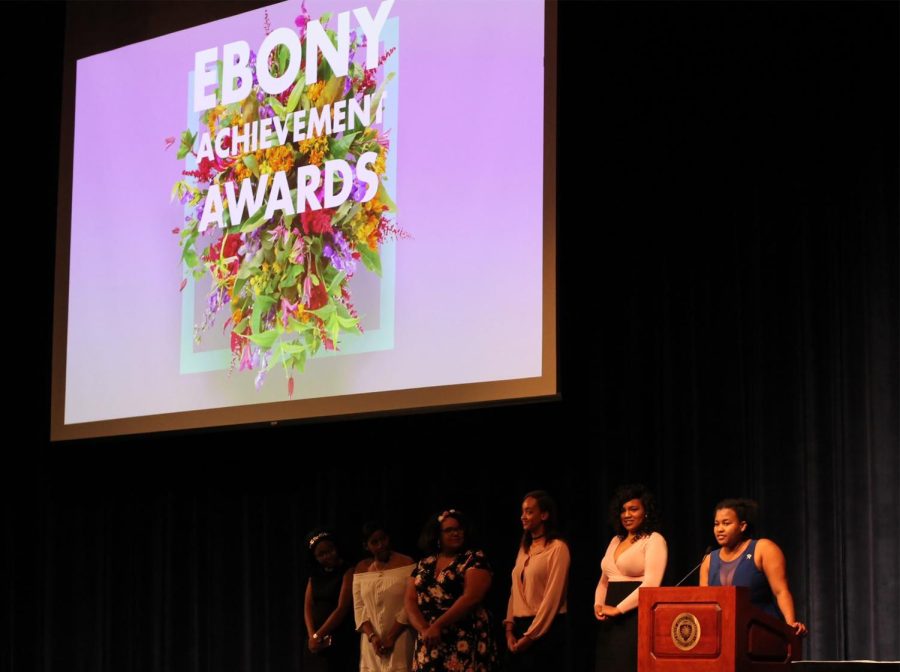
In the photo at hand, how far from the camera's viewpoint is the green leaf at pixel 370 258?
5.72 metres

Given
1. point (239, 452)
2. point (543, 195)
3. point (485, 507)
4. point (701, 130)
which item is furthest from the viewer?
point (239, 452)

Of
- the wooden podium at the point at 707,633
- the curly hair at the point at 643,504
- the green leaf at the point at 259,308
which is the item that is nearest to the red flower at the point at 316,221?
the green leaf at the point at 259,308

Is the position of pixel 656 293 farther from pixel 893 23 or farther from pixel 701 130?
pixel 893 23

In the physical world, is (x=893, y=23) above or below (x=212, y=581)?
above

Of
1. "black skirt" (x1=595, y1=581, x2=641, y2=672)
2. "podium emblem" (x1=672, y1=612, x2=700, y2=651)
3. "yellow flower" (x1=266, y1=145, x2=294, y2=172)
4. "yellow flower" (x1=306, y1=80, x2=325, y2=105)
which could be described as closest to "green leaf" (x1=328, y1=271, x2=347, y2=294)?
"yellow flower" (x1=266, y1=145, x2=294, y2=172)

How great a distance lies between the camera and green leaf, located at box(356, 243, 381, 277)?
18.8ft

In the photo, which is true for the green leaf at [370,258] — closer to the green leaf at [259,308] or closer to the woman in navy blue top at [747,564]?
the green leaf at [259,308]

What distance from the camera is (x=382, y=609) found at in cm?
557

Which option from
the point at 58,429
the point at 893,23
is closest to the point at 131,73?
the point at 58,429

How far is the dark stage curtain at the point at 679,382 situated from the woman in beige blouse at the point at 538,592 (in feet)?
2.15

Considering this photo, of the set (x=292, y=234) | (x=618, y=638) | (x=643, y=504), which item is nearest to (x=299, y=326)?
(x=292, y=234)

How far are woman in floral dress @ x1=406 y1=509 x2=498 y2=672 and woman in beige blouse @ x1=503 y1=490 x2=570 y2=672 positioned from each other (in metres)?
0.12

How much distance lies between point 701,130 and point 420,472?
6.48 feet

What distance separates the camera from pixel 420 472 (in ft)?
20.9
